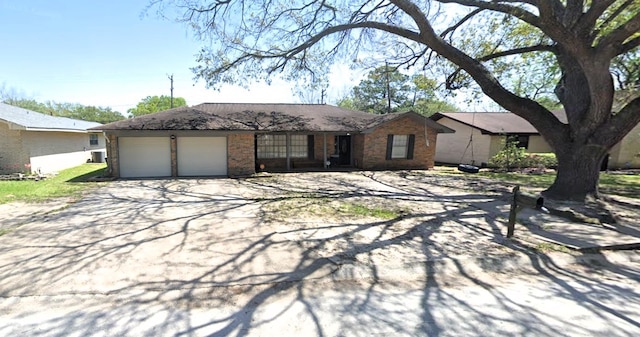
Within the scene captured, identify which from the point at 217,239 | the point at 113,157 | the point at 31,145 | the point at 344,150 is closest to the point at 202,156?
the point at 113,157

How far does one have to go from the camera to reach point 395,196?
32.1 ft

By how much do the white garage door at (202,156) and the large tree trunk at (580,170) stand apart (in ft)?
41.3

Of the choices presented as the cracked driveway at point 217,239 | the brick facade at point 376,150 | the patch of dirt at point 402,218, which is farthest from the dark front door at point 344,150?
the cracked driveway at point 217,239

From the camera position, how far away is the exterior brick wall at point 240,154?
1377cm

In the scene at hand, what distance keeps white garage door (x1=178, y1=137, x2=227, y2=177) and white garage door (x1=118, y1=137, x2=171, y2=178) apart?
22.8 inches

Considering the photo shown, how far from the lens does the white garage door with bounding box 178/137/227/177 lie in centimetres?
1355

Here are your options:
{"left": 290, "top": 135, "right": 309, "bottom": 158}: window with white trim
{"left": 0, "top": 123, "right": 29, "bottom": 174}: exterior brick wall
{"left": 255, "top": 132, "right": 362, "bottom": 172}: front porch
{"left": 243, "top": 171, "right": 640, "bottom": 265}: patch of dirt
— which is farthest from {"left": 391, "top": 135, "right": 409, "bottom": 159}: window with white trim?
{"left": 0, "top": 123, "right": 29, "bottom": 174}: exterior brick wall

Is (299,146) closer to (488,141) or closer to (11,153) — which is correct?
(488,141)

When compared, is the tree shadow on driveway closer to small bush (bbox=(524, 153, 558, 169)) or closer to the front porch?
the front porch

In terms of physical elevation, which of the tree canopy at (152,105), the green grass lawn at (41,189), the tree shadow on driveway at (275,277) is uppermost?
the tree canopy at (152,105)

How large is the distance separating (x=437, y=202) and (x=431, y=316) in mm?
6199

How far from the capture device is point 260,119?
16.1 meters

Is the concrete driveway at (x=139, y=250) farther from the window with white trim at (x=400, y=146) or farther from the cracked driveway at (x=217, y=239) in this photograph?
the window with white trim at (x=400, y=146)

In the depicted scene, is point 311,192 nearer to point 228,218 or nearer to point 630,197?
point 228,218
